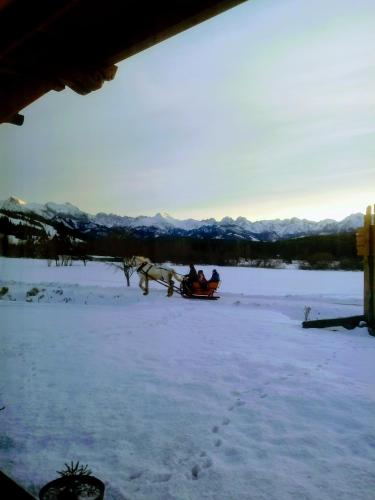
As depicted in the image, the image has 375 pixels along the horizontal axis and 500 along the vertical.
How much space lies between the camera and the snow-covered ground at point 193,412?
2863mm

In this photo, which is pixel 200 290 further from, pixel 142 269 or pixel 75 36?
pixel 75 36

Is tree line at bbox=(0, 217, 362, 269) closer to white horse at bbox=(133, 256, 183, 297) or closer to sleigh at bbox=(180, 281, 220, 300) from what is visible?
white horse at bbox=(133, 256, 183, 297)

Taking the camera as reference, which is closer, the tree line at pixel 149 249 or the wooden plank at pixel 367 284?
the wooden plank at pixel 367 284

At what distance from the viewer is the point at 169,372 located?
5395mm

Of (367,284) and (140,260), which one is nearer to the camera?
(367,284)

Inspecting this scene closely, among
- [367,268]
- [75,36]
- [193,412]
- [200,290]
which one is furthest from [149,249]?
[75,36]

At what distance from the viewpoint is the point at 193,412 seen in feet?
13.2

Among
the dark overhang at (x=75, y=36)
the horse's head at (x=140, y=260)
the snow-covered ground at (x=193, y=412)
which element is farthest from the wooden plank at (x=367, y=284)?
the horse's head at (x=140, y=260)

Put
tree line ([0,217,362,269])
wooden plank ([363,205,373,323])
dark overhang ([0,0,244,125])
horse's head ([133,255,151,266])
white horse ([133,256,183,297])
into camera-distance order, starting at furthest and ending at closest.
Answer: tree line ([0,217,362,269]) → horse's head ([133,255,151,266]) → white horse ([133,256,183,297]) → wooden plank ([363,205,373,323]) → dark overhang ([0,0,244,125])

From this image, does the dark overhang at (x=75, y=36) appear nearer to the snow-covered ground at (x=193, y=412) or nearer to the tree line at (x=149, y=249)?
the snow-covered ground at (x=193, y=412)

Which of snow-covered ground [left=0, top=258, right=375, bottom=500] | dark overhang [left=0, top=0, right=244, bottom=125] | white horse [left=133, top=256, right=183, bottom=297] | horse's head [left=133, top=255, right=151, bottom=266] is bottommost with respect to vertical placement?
snow-covered ground [left=0, top=258, right=375, bottom=500]

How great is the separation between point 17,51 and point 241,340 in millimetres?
6382

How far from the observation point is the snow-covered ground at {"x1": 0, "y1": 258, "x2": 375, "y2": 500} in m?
2.86

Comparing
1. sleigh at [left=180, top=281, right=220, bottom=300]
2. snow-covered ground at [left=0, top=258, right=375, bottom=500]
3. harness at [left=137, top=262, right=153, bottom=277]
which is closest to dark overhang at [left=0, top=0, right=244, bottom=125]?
snow-covered ground at [left=0, top=258, right=375, bottom=500]
